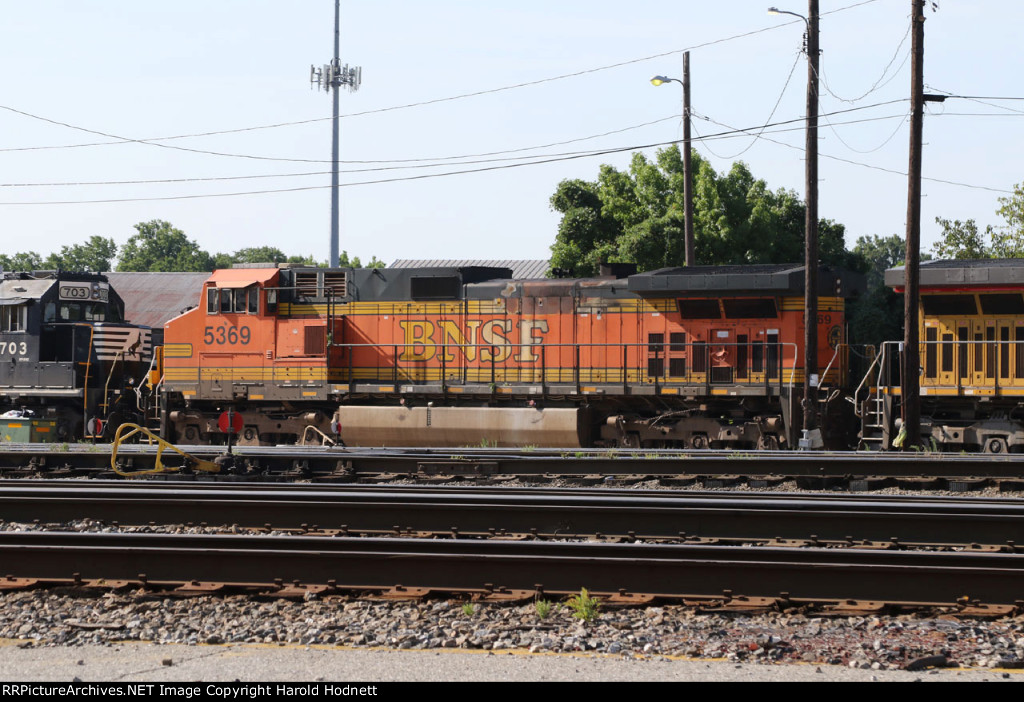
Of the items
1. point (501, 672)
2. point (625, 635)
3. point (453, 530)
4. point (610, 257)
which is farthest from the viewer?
point (610, 257)

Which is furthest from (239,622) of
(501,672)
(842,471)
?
(842,471)

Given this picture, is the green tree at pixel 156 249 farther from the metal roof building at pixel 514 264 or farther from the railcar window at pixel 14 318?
the railcar window at pixel 14 318

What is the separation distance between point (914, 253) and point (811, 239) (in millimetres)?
1869

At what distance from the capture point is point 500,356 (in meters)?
20.1

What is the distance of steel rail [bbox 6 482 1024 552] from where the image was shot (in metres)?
9.68

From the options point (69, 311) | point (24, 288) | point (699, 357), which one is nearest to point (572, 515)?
point (699, 357)

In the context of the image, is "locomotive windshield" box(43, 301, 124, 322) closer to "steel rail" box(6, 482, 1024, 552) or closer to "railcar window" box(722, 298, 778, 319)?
"steel rail" box(6, 482, 1024, 552)

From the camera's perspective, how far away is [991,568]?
7.46 meters

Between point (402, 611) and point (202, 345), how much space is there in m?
15.0

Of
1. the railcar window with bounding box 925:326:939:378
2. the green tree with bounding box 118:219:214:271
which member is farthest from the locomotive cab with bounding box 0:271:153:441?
the green tree with bounding box 118:219:214:271

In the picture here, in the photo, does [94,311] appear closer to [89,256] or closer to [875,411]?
[875,411]

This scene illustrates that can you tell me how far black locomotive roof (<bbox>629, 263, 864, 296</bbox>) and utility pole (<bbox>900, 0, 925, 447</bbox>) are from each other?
4.15ft

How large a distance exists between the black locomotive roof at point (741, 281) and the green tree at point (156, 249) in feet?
230
